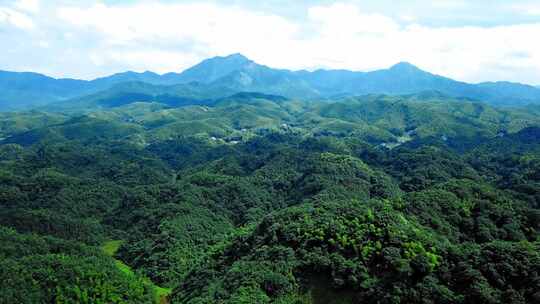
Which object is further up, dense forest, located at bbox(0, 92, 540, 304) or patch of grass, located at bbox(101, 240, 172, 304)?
dense forest, located at bbox(0, 92, 540, 304)

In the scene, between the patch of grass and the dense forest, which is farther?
the patch of grass

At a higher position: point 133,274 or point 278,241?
point 278,241

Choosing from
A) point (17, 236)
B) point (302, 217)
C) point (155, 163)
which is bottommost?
point (155, 163)

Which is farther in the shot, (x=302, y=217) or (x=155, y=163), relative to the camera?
(x=155, y=163)

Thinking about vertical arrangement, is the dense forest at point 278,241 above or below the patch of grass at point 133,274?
above

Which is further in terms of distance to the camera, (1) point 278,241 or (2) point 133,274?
(2) point 133,274

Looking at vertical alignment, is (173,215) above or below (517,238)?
below

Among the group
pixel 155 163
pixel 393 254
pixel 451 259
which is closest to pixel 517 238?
pixel 451 259

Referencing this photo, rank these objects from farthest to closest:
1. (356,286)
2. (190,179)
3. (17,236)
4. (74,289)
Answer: (190,179), (17,236), (74,289), (356,286)

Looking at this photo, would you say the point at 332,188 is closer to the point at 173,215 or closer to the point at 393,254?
the point at 173,215

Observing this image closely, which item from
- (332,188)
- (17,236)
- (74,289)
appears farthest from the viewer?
(332,188)

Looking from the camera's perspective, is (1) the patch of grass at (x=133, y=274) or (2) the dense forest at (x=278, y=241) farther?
(1) the patch of grass at (x=133, y=274)
